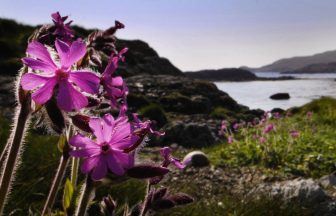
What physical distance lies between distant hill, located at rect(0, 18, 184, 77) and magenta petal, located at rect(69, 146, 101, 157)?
53.3ft

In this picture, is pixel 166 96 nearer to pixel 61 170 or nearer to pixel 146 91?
pixel 146 91

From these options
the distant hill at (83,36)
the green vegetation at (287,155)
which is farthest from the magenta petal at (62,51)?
the distant hill at (83,36)

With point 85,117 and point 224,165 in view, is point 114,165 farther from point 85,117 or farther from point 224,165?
point 224,165

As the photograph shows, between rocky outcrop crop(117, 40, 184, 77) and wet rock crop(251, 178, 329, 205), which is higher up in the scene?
rocky outcrop crop(117, 40, 184, 77)

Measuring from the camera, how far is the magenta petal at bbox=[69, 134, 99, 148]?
3.45 ft

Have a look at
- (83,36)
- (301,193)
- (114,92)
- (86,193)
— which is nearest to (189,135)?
(301,193)

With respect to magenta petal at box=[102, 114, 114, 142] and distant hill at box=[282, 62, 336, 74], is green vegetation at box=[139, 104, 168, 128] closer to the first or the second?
magenta petal at box=[102, 114, 114, 142]

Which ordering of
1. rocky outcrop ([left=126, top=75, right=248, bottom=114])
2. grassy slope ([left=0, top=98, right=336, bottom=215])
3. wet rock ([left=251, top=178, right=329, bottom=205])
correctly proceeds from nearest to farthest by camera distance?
grassy slope ([left=0, top=98, right=336, bottom=215]) < wet rock ([left=251, top=178, right=329, bottom=205]) < rocky outcrop ([left=126, top=75, right=248, bottom=114])

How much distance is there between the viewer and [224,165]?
8109 mm

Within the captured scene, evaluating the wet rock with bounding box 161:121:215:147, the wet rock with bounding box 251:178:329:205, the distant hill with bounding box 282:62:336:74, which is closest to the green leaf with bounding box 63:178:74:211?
the wet rock with bounding box 251:178:329:205

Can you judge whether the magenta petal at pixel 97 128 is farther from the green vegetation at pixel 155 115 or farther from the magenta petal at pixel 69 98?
the green vegetation at pixel 155 115

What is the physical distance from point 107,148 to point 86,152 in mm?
52

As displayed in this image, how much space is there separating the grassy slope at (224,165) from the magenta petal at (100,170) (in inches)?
29.3

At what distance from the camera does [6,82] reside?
14.6m
